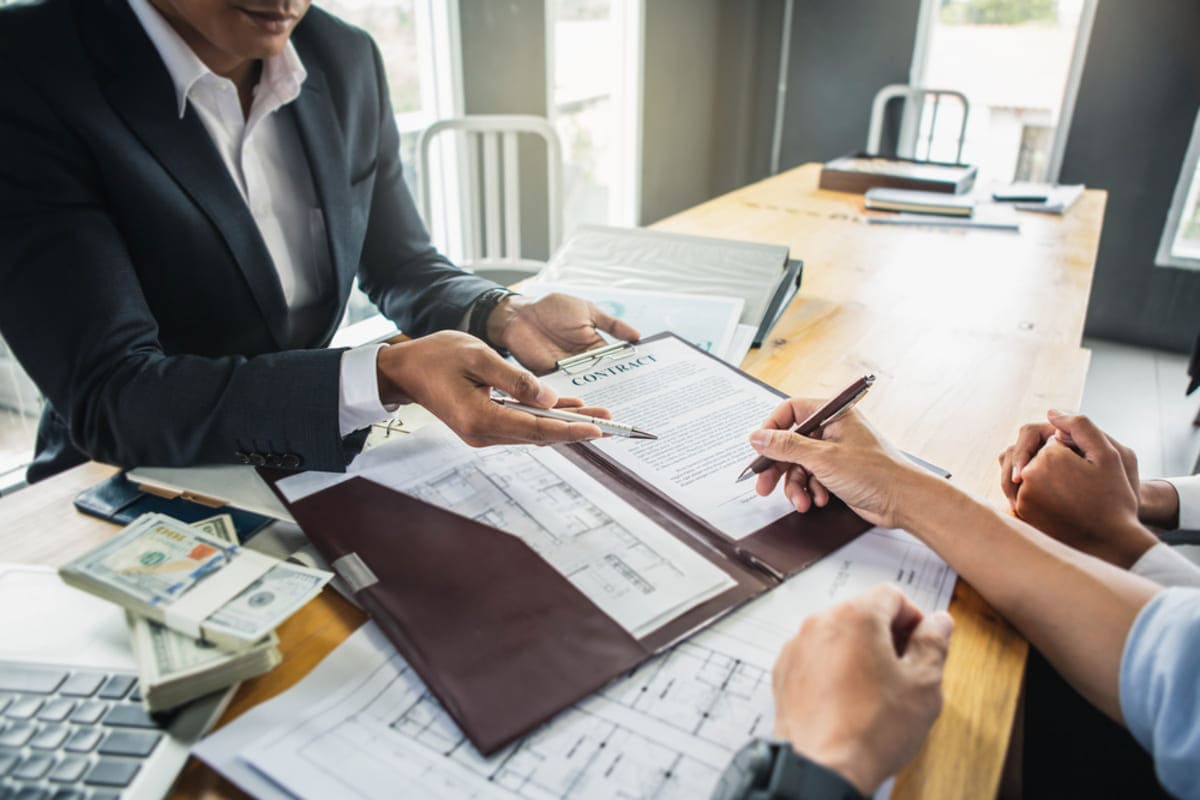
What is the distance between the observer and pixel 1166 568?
2.45 feet

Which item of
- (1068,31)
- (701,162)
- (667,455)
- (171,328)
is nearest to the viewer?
(667,455)

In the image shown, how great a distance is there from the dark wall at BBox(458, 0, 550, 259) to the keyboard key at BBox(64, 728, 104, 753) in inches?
116

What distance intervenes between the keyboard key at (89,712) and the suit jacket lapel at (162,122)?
651 mm

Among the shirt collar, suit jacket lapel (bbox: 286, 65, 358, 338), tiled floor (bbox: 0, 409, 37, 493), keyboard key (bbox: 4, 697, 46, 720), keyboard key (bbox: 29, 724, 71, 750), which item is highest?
the shirt collar

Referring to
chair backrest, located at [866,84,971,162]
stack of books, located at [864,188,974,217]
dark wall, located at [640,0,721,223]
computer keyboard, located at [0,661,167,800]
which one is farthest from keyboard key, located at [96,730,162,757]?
dark wall, located at [640,0,721,223]

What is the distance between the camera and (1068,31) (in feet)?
11.8

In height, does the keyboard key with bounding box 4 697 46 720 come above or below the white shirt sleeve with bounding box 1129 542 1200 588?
above

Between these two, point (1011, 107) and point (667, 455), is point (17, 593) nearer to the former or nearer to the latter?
point (667, 455)

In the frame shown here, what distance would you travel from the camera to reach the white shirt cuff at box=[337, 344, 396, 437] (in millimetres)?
832

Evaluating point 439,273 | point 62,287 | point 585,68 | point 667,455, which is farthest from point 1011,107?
point 62,287

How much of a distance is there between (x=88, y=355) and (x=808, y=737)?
2.65 feet

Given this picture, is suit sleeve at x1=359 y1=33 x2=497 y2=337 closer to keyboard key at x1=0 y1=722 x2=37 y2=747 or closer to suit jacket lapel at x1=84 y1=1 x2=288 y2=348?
suit jacket lapel at x1=84 y1=1 x2=288 y2=348

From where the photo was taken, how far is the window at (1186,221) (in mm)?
3488

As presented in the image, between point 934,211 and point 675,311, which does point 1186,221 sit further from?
point 675,311
